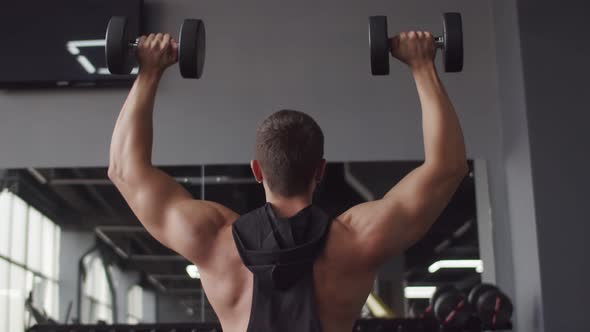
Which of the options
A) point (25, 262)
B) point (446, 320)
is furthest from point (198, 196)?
point (446, 320)

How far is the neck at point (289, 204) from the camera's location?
129 cm

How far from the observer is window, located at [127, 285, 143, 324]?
143 inches

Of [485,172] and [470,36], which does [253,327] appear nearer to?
[485,172]

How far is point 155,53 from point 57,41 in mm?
2640

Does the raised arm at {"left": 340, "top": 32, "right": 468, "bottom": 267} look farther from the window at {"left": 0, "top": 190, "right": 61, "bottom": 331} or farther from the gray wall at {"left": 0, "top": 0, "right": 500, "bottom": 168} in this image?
the window at {"left": 0, "top": 190, "right": 61, "bottom": 331}

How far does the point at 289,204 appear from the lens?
129 centimetres

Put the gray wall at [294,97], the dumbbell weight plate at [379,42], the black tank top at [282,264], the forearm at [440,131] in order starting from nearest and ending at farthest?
the black tank top at [282,264] → the forearm at [440,131] → the dumbbell weight plate at [379,42] → the gray wall at [294,97]

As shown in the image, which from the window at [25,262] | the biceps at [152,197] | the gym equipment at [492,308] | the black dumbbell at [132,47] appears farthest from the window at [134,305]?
the biceps at [152,197]

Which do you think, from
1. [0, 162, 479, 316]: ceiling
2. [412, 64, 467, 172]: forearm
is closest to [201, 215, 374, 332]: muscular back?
[412, 64, 467, 172]: forearm

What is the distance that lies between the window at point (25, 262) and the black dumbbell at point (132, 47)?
2244 millimetres

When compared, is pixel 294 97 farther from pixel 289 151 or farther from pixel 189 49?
pixel 289 151

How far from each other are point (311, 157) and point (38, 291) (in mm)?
2705

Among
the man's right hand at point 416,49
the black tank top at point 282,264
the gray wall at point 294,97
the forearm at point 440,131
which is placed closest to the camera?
the black tank top at point 282,264

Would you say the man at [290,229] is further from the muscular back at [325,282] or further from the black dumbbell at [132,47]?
the black dumbbell at [132,47]
